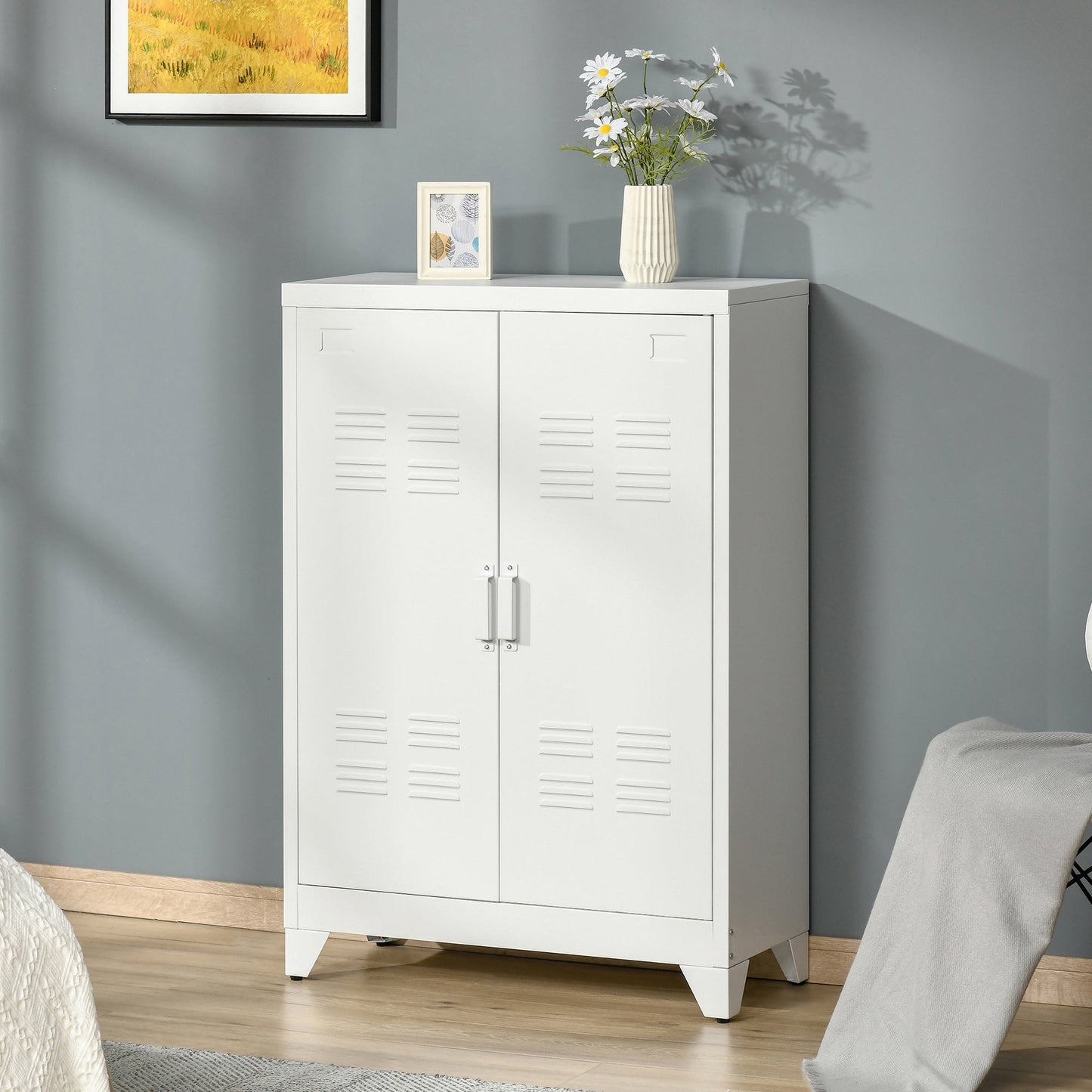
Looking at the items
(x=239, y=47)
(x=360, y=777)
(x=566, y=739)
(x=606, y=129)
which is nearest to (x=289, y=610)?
(x=360, y=777)

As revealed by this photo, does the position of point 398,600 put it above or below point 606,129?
below

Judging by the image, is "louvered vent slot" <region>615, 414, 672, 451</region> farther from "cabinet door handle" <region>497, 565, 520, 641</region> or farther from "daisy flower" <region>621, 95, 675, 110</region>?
"daisy flower" <region>621, 95, 675, 110</region>

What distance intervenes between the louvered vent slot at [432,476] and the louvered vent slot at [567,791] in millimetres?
562

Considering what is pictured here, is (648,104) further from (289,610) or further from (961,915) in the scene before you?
(961,915)

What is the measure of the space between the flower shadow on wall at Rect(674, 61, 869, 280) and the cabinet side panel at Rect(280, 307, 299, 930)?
90cm

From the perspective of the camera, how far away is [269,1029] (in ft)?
10.5

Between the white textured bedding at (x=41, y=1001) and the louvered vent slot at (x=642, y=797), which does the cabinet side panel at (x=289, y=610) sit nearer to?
the louvered vent slot at (x=642, y=797)

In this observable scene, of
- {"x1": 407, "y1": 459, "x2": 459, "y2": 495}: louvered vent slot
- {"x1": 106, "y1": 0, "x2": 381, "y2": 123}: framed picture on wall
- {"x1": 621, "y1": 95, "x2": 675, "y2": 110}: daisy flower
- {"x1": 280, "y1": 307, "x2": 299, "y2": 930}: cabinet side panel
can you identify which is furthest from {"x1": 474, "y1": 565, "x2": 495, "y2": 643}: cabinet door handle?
{"x1": 106, "y1": 0, "x2": 381, "y2": 123}: framed picture on wall

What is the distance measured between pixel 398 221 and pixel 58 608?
1159mm

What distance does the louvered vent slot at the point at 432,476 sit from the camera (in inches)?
128

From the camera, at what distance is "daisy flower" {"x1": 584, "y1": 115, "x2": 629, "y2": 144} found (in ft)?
10.9

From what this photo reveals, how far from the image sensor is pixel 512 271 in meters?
3.60

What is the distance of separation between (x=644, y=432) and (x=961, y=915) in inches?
38.7

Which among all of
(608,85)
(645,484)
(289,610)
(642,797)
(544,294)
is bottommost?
(642,797)
